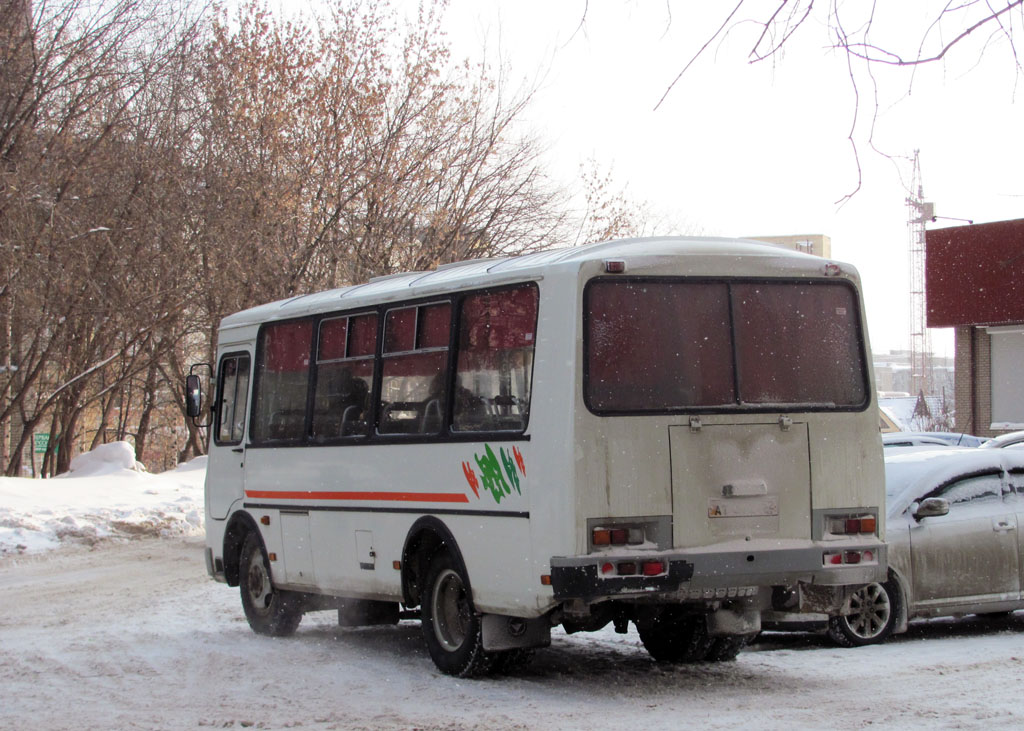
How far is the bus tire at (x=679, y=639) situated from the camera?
32.6ft

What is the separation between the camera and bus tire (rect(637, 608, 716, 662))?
391 inches

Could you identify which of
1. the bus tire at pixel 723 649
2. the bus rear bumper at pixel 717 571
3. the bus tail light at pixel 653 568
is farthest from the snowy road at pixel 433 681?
the bus tail light at pixel 653 568

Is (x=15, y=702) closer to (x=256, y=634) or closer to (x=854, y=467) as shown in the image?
(x=256, y=634)

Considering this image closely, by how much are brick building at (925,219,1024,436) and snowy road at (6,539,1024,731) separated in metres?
25.7

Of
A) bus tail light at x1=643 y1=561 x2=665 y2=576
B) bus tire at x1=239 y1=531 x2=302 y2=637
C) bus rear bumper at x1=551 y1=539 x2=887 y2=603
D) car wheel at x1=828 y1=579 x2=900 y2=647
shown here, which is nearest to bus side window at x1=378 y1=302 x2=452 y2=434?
bus rear bumper at x1=551 y1=539 x2=887 y2=603

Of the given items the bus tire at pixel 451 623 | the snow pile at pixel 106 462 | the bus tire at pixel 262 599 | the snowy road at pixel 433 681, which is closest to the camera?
the snowy road at pixel 433 681

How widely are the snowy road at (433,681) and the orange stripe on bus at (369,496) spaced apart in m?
1.18

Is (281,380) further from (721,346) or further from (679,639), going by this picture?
(721,346)

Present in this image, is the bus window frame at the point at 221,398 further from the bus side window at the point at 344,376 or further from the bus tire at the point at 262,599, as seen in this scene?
the bus side window at the point at 344,376

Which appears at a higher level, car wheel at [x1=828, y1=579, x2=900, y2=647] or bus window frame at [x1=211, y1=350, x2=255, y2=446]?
bus window frame at [x1=211, y1=350, x2=255, y2=446]

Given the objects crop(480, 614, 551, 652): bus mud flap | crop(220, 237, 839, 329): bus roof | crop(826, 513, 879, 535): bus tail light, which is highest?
crop(220, 237, 839, 329): bus roof

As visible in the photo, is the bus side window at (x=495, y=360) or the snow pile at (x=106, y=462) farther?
the snow pile at (x=106, y=462)

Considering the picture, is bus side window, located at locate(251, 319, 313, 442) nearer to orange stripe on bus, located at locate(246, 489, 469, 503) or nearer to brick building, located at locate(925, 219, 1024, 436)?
orange stripe on bus, located at locate(246, 489, 469, 503)

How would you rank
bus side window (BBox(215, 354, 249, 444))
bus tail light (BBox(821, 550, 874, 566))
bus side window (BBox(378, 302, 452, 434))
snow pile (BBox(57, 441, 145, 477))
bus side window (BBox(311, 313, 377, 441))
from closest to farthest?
bus tail light (BBox(821, 550, 874, 566))
bus side window (BBox(378, 302, 452, 434))
bus side window (BBox(311, 313, 377, 441))
bus side window (BBox(215, 354, 249, 444))
snow pile (BBox(57, 441, 145, 477))
